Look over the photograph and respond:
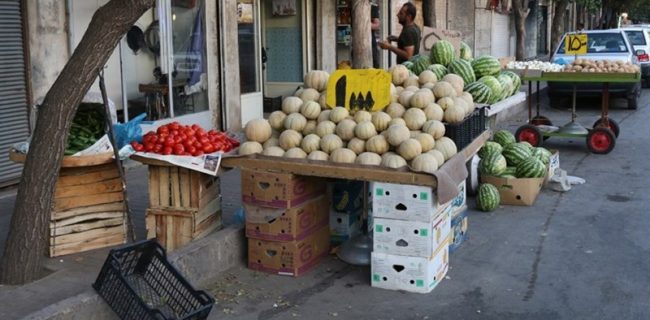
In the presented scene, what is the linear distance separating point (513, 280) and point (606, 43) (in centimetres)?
1341

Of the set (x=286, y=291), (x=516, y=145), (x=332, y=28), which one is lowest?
(x=286, y=291)

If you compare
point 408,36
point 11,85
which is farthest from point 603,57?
point 11,85

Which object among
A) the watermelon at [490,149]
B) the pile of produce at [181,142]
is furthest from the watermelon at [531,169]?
the pile of produce at [181,142]

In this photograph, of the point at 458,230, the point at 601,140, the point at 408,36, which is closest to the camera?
the point at 458,230

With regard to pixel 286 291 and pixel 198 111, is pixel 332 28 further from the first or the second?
pixel 286 291

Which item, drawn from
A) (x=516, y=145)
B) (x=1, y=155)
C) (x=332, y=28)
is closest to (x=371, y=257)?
(x=516, y=145)

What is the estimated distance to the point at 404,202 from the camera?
212 inches

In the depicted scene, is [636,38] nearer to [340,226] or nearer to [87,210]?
[340,226]

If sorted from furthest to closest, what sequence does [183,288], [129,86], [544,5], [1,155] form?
1. [544,5]
2. [129,86]
3. [1,155]
4. [183,288]

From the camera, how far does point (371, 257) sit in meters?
5.57

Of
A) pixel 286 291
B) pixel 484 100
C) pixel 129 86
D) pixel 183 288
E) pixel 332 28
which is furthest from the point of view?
pixel 332 28

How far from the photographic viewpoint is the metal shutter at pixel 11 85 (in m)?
7.82

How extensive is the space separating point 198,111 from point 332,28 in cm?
517

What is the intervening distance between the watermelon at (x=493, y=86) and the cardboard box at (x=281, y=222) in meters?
2.68
